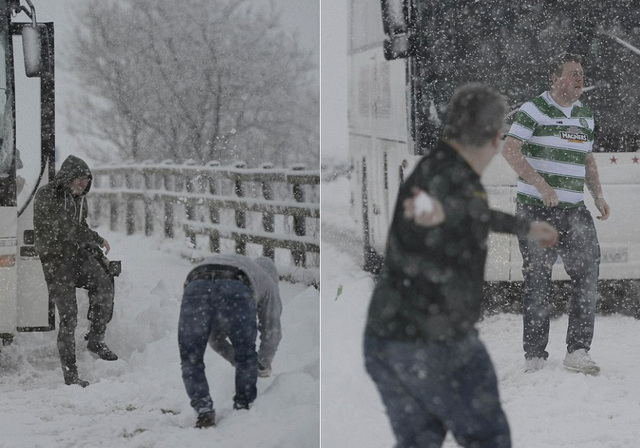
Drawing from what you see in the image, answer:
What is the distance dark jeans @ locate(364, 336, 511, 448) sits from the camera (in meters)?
2.21

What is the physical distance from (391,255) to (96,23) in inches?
87.1

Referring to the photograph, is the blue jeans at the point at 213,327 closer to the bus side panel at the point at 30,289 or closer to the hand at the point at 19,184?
the bus side panel at the point at 30,289

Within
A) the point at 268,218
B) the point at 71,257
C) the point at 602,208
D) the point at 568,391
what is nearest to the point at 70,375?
the point at 71,257

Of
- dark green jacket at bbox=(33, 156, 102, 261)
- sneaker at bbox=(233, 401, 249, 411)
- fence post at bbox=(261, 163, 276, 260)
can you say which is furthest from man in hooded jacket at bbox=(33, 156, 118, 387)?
fence post at bbox=(261, 163, 276, 260)

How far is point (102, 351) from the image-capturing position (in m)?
3.75

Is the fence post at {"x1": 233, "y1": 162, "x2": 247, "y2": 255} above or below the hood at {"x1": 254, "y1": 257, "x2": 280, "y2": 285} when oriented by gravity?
above

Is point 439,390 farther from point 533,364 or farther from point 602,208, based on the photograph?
point 602,208

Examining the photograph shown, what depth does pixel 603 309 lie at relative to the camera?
344 centimetres

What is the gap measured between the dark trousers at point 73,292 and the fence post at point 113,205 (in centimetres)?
18

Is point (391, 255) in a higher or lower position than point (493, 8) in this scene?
lower

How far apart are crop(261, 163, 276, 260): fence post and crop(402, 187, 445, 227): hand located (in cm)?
171

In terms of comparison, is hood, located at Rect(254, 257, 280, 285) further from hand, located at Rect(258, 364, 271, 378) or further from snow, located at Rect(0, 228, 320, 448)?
hand, located at Rect(258, 364, 271, 378)

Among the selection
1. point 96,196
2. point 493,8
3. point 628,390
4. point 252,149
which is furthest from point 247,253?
point 628,390

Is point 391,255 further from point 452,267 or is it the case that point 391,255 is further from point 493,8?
point 493,8
